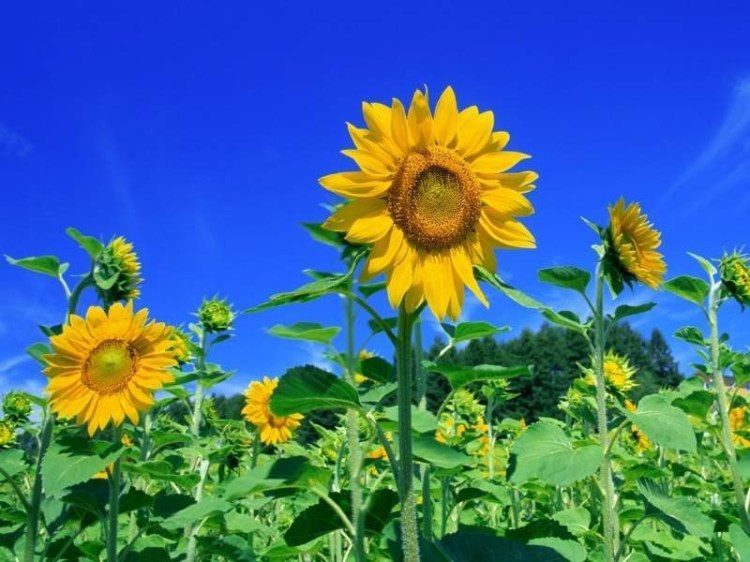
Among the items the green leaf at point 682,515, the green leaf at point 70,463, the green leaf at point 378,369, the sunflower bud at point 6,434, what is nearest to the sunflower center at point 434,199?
the green leaf at point 378,369

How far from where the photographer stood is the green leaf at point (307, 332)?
2504 millimetres

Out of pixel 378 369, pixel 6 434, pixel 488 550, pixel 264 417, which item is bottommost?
pixel 488 550

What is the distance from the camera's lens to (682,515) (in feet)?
9.00

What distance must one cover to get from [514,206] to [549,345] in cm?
4153

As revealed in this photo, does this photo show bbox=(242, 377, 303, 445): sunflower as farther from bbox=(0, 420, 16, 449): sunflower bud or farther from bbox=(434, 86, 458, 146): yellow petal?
bbox=(434, 86, 458, 146): yellow petal

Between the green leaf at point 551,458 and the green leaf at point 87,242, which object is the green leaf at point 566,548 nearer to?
the green leaf at point 551,458

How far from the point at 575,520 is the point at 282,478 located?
197 centimetres

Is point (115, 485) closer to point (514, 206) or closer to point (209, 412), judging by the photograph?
point (514, 206)

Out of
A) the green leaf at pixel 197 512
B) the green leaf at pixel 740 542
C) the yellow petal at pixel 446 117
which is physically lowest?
the green leaf at pixel 740 542

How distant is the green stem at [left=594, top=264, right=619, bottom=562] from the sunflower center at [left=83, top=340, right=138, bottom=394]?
71.8 inches

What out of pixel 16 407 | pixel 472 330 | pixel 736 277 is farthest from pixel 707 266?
pixel 16 407

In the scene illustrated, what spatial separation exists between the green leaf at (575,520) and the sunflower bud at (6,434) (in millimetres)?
4188

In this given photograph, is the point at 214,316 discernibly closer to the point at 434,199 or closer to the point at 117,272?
the point at 117,272

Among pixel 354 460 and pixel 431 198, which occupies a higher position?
pixel 431 198
